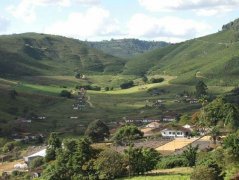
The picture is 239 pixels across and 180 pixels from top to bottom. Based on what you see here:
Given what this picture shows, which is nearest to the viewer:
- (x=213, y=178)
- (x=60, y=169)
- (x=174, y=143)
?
(x=213, y=178)

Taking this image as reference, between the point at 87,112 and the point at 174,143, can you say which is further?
the point at 87,112

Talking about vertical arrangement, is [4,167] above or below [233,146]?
below

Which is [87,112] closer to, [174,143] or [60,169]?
[174,143]

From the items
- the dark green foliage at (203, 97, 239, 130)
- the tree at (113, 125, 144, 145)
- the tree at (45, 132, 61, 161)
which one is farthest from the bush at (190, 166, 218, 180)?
the dark green foliage at (203, 97, 239, 130)

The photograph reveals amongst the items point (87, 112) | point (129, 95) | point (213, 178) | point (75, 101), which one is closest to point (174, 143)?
point (213, 178)

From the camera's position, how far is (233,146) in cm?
6088

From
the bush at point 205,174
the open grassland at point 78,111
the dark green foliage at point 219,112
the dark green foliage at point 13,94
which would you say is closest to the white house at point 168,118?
the open grassland at point 78,111

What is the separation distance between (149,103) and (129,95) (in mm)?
22720

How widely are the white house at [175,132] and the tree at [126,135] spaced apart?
8874 mm

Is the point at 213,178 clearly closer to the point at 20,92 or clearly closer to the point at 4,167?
the point at 4,167

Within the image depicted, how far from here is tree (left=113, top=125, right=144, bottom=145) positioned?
311 ft

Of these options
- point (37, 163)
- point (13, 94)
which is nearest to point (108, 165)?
point (37, 163)

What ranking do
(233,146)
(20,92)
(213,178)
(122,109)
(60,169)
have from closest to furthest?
(213,178), (233,146), (60,169), (122,109), (20,92)

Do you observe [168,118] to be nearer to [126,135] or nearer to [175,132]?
[175,132]
